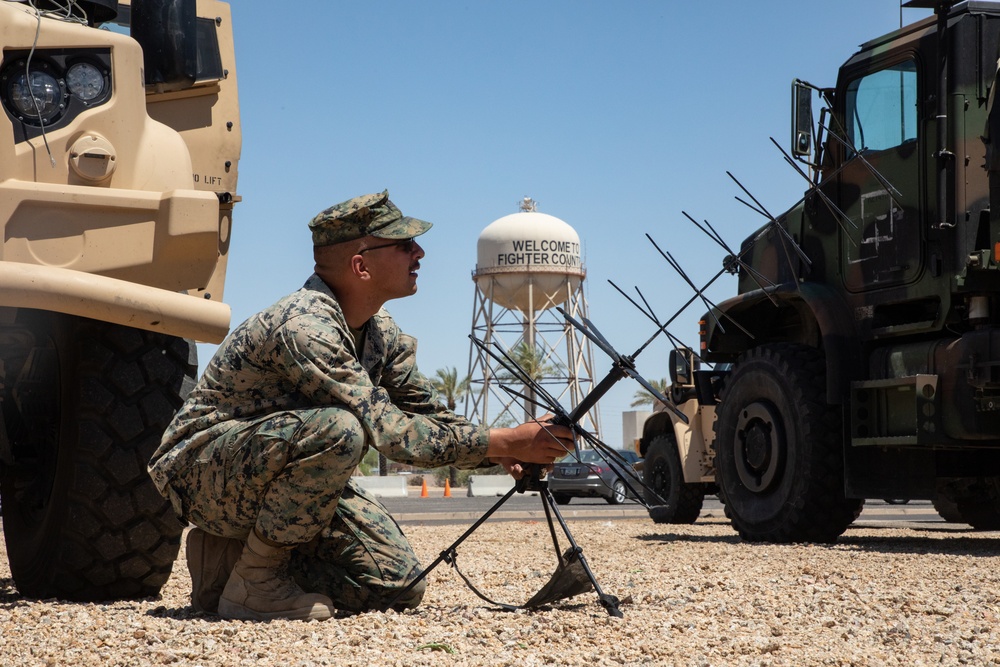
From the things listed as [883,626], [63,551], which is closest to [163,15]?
[63,551]

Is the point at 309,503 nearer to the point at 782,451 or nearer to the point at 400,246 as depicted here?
the point at 400,246

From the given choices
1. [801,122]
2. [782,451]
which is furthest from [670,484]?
[801,122]

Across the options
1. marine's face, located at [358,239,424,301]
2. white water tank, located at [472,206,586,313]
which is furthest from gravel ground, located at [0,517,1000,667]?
white water tank, located at [472,206,586,313]

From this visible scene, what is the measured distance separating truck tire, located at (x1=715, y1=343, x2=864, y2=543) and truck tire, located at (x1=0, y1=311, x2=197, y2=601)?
15.6 ft

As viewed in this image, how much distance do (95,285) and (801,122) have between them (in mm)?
5559

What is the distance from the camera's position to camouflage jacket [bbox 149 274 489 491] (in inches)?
159

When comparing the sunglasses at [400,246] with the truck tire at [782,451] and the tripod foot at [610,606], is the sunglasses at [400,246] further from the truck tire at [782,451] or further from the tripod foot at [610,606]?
the truck tire at [782,451]

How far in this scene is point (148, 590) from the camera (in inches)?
194

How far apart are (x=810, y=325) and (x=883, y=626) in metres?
5.13

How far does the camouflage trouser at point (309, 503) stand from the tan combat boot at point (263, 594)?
9cm

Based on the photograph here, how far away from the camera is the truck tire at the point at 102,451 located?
4.68 meters

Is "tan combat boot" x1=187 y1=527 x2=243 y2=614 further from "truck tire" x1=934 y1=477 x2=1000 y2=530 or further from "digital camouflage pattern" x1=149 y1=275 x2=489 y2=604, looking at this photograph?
"truck tire" x1=934 y1=477 x2=1000 y2=530

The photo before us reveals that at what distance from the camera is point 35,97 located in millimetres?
4402

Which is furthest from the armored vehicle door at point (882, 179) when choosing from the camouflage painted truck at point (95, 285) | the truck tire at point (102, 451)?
the truck tire at point (102, 451)
